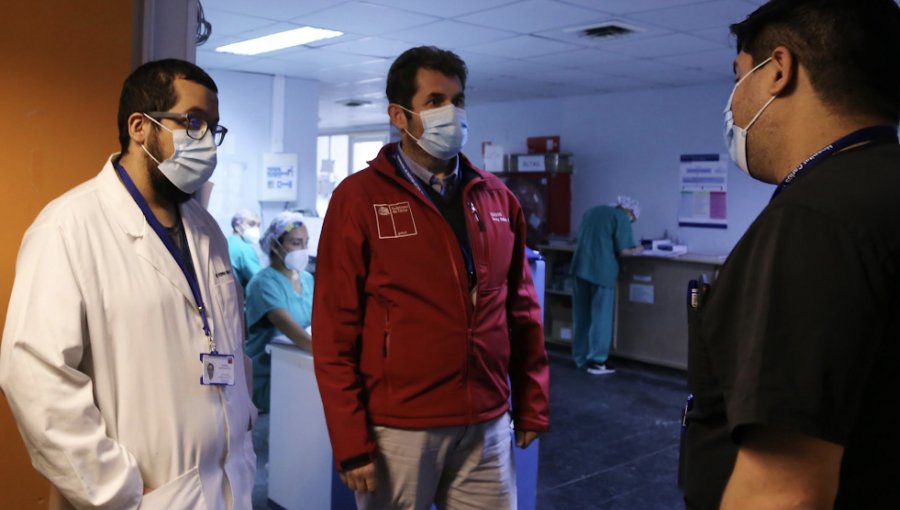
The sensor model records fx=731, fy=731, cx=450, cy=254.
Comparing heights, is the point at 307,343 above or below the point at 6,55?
below

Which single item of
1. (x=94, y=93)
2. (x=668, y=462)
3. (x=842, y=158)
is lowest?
(x=668, y=462)

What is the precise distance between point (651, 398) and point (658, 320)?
3.53 feet

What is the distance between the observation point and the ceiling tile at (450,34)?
15.4 feet

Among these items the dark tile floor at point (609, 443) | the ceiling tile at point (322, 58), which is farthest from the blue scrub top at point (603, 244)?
the ceiling tile at point (322, 58)

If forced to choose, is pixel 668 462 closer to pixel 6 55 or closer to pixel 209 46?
pixel 6 55

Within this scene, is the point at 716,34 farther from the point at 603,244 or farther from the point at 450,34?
the point at 603,244

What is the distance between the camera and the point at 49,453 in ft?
4.16

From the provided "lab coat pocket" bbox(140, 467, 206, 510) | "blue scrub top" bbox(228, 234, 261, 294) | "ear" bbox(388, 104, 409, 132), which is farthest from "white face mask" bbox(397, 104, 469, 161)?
"blue scrub top" bbox(228, 234, 261, 294)

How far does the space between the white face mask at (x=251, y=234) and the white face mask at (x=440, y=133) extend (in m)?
Result: 3.88

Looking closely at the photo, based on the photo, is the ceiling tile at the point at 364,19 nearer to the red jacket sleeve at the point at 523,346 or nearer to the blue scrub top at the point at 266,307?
the blue scrub top at the point at 266,307

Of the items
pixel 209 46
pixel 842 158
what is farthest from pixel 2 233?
pixel 209 46

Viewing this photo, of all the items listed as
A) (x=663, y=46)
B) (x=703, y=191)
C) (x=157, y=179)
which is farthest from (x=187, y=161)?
(x=703, y=191)

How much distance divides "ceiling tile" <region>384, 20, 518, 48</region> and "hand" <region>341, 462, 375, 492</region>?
3499mm

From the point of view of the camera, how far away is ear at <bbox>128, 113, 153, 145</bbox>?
1575mm
